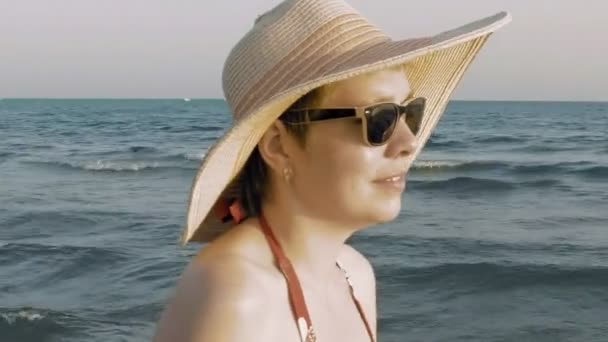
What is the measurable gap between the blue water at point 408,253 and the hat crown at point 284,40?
15.1 feet

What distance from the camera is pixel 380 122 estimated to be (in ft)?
6.26

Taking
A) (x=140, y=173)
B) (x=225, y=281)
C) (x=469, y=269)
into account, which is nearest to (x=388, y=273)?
(x=469, y=269)

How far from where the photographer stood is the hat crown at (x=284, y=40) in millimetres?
1944

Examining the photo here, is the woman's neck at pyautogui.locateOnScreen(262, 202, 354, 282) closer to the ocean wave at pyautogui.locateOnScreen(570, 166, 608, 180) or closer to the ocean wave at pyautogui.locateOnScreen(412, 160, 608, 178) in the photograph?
the ocean wave at pyautogui.locateOnScreen(570, 166, 608, 180)

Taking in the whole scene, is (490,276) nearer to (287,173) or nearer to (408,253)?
(408,253)

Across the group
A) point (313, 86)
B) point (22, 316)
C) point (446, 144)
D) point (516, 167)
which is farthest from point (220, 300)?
point (446, 144)

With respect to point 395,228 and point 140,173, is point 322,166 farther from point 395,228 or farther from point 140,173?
point 140,173

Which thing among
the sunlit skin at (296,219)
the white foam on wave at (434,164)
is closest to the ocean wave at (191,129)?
the white foam on wave at (434,164)

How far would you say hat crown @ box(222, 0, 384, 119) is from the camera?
1944mm

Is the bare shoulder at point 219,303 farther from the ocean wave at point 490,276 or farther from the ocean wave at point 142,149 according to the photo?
the ocean wave at point 142,149

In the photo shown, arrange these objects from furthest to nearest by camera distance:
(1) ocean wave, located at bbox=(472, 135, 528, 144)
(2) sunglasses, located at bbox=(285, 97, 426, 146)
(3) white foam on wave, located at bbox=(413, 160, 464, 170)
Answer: (1) ocean wave, located at bbox=(472, 135, 528, 144) → (3) white foam on wave, located at bbox=(413, 160, 464, 170) → (2) sunglasses, located at bbox=(285, 97, 426, 146)

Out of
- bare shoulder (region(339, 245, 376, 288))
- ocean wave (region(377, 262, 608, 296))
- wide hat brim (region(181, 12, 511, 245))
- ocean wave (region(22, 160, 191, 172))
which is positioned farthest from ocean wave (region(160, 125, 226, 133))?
wide hat brim (region(181, 12, 511, 245))

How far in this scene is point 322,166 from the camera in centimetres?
193

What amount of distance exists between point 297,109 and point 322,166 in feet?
0.43
